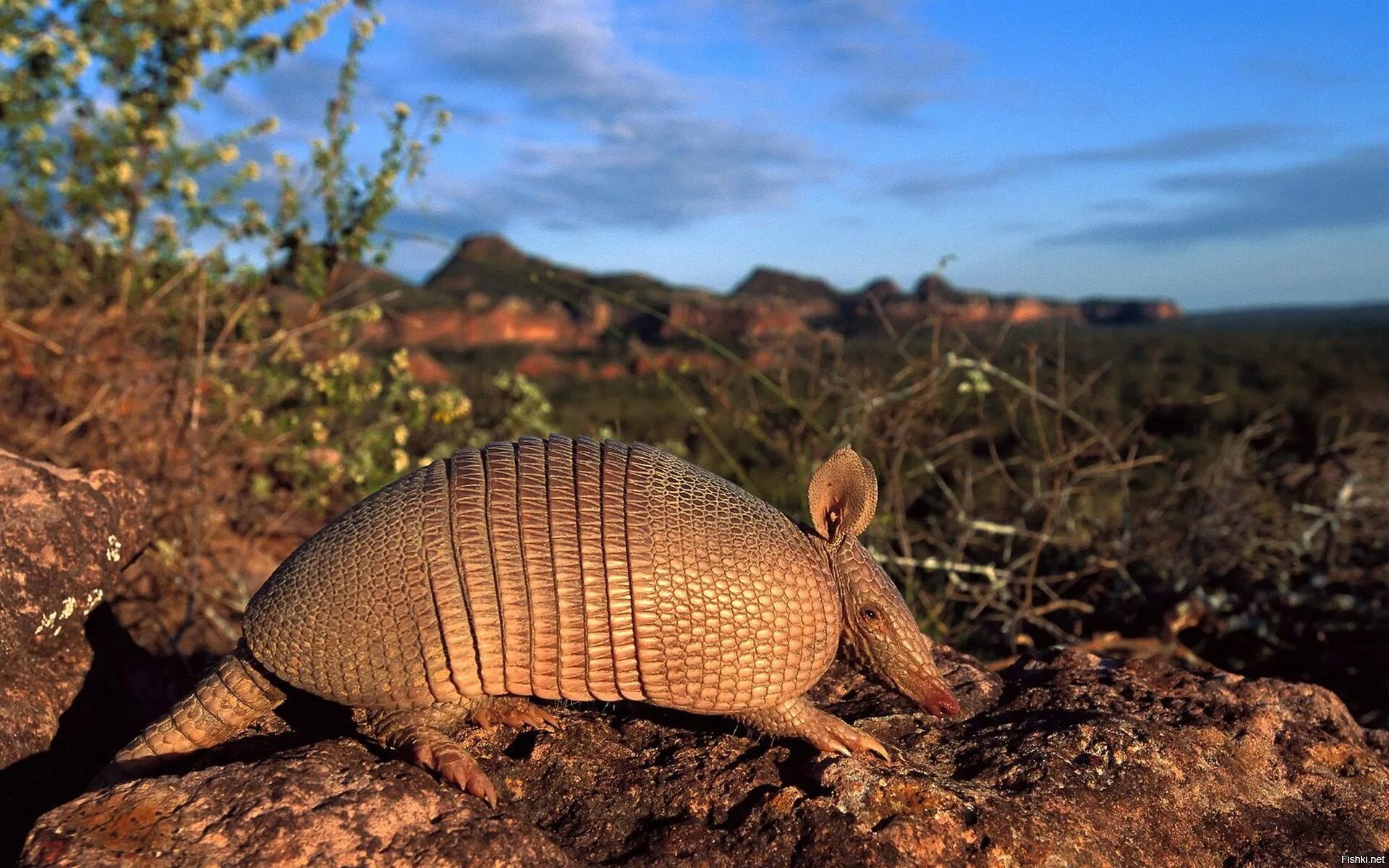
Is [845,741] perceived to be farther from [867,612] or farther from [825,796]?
[867,612]

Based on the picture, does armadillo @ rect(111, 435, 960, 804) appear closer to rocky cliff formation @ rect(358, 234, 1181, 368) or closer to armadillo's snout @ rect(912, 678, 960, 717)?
armadillo's snout @ rect(912, 678, 960, 717)

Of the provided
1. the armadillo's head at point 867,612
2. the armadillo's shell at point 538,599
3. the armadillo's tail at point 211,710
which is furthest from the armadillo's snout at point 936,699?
the armadillo's tail at point 211,710

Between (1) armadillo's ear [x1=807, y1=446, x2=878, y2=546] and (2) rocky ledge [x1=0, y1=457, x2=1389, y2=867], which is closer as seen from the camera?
(2) rocky ledge [x1=0, y1=457, x2=1389, y2=867]

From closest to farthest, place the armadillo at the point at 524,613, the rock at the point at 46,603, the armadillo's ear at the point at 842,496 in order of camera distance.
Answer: the armadillo at the point at 524,613, the rock at the point at 46,603, the armadillo's ear at the point at 842,496

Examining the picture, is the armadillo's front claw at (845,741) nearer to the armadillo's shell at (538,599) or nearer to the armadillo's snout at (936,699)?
the armadillo's shell at (538,599)

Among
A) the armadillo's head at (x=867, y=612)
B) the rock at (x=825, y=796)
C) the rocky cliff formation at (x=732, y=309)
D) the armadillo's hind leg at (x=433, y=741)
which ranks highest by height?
the rocky cliff formation at (x=732, y=309)

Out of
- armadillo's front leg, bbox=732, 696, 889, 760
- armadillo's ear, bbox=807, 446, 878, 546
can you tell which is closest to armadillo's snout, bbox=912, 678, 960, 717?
armadillo's front leg, bbox=732, 696, 889, 760

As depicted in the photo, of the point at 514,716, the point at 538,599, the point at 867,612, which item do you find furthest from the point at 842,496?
the point at 514,716
